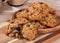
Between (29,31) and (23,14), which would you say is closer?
(29,31)

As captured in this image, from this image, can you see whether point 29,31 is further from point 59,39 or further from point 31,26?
point 59,39

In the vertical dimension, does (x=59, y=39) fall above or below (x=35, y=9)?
below

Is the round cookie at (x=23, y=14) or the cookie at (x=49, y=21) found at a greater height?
the round cookie at (x=23, y=14)

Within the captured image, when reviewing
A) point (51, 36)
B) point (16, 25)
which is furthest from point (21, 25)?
point (51, 36)

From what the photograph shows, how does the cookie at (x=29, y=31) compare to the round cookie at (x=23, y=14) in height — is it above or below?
below

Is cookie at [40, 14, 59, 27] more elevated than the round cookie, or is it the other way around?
the round cookie

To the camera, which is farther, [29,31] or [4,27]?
[4,27]

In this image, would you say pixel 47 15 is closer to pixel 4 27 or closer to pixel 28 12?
pixel 28 12

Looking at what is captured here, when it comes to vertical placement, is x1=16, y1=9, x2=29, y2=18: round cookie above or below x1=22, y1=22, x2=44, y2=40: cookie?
above
